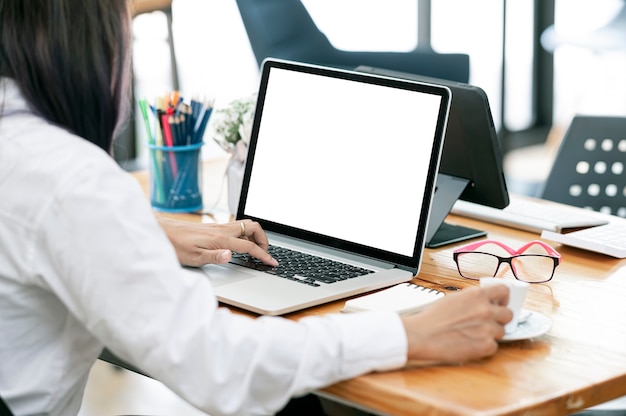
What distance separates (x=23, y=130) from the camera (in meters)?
1.10

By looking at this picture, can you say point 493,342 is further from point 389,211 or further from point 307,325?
point 389,211

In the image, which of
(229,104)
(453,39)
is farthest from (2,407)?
(453,39)

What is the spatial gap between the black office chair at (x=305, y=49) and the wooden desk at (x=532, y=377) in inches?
42.2

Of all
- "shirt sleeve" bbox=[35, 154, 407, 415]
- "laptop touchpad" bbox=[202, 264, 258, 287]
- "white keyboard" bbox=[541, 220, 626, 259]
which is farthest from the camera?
"white keyboard" bbox=[541, 220, 626, 259]

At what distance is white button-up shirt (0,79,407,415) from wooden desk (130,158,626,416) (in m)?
0.04

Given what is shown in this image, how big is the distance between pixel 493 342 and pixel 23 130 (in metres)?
0.60

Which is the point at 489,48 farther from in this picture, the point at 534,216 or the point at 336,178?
the point at 336,178

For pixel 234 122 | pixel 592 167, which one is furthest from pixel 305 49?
pixel 592 167

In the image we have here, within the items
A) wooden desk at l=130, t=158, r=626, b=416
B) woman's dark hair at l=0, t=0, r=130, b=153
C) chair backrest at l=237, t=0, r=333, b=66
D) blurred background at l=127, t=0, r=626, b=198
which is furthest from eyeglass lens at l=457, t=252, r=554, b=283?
blurred background at l=127, t=0, r=626, b=198

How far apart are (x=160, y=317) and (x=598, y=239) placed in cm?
97

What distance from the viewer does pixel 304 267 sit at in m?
1.54

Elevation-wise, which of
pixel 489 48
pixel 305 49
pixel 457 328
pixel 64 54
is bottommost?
pixel 489 48

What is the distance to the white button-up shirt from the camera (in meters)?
1.02

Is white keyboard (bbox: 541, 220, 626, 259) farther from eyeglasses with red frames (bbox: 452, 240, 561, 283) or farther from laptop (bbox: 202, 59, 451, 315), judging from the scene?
laptop (bbox: 202, 59, 451, 315)
